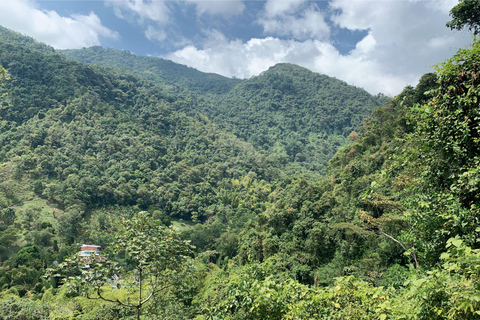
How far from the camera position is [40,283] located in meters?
30.1

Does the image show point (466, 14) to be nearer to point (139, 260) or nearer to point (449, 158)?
point (449, 158)

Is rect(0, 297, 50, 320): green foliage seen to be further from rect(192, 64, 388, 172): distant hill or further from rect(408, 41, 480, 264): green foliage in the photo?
rect(192, 64, 388, 172): distant hill

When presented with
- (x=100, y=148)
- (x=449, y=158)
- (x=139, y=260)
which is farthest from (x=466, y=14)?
(x=100, y=148)

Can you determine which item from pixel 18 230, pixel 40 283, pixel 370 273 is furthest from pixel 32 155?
pixel 370 273

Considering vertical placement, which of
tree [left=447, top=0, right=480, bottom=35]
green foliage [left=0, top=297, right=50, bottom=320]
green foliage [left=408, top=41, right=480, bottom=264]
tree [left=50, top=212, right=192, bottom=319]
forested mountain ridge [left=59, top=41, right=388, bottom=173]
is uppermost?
forested mountain ridge [left=59, top=41, right=388, bottom=173]

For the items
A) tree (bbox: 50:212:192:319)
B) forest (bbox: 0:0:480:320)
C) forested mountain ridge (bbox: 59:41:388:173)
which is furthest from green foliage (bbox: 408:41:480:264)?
forested mountain ridge (bbox: 59:41:388:173)

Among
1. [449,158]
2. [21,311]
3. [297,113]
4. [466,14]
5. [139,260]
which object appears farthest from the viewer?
[297,113]

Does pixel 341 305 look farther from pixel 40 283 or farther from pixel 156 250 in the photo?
pixel 40 283

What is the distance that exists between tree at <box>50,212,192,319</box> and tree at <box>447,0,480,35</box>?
16.3 metres

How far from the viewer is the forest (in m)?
3.42

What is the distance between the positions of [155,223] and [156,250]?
23.1 inches

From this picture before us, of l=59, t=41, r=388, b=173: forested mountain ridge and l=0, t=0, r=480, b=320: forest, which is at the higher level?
l=59, t=41, r=388, b=173: forested mountain ridge

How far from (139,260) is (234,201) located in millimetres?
61732

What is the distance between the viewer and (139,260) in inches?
197
